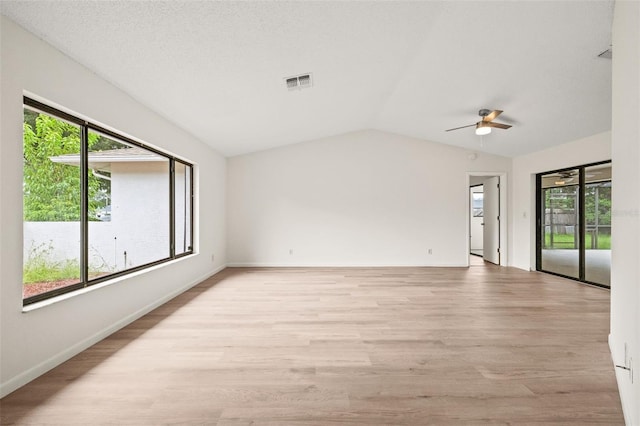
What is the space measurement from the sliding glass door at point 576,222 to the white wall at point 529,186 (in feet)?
0.42

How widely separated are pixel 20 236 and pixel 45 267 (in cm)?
62

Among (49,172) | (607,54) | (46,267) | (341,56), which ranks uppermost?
(341,56)

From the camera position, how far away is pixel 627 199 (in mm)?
1721

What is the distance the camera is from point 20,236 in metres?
1.94

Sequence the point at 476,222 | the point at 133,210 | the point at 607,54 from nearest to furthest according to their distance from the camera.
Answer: the point at 607,54
the point at 133,210
the point at 476,222

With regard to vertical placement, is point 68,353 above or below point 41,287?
below

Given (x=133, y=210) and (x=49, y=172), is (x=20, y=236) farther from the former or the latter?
(x=133, y=210)

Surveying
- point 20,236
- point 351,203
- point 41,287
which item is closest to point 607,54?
point 351,203

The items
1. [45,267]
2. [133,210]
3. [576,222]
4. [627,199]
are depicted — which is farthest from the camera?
[576,222]

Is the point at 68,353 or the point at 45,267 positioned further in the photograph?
the point at 45,267

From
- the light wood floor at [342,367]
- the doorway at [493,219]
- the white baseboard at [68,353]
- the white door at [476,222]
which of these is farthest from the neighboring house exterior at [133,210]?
the white door at [476,222]

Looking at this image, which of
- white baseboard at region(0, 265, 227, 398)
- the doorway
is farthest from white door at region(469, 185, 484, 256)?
white baseboard at region(0, 265, 227, 398)

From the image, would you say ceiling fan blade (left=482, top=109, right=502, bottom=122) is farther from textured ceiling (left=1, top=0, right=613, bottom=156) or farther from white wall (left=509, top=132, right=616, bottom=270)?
white wall (left=509, top=132, right=616, bottom=270)

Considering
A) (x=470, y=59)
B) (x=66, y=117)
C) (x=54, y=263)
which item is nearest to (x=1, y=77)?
(x=66, y=117)
